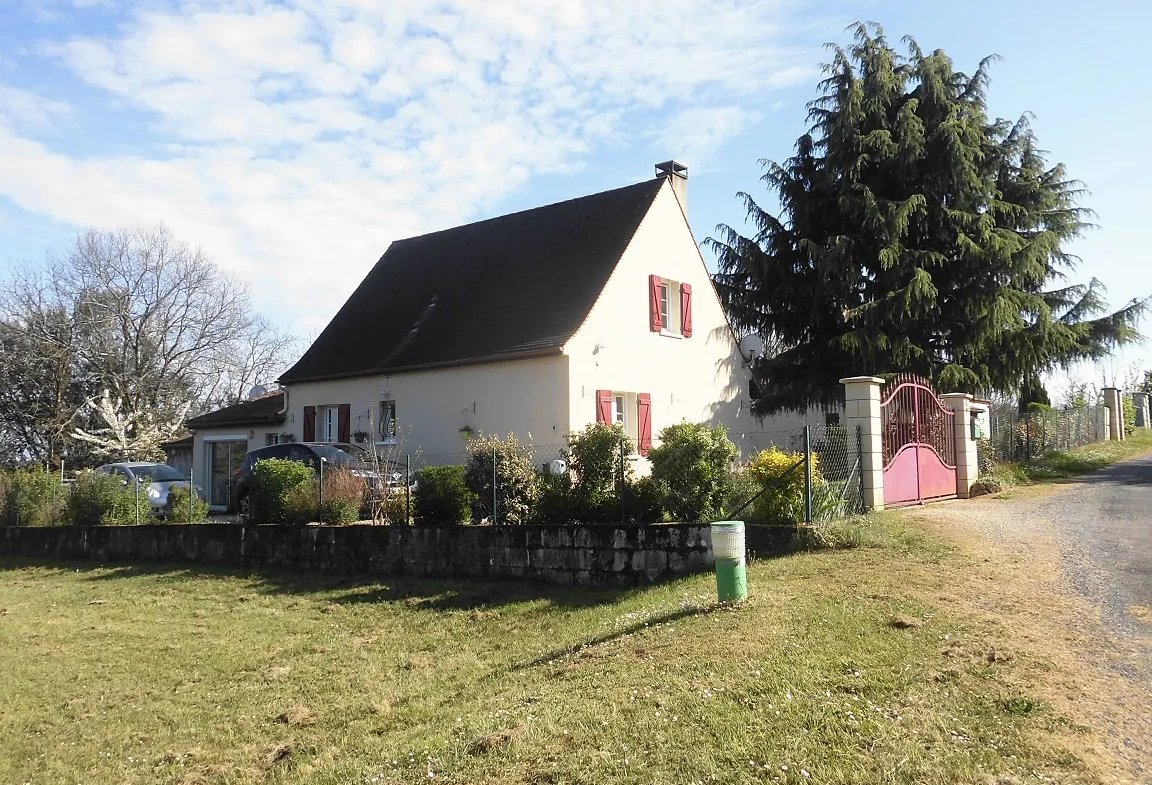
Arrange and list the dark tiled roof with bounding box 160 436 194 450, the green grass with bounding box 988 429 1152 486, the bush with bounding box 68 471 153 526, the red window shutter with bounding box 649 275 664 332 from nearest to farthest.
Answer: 1. the green grass with bounding box 988 429 1152 486
2. the bush with bounding box 68 471 153 526
3. the red window shutter with bounding box 649 275 664 332
4. the dark tiled roof with bounding box 160 436 194 450

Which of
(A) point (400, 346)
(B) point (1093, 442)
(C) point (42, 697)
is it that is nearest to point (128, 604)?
(C) point (42, 697)

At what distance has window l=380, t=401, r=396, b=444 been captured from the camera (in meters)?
19.8

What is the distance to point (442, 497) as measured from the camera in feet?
42.9

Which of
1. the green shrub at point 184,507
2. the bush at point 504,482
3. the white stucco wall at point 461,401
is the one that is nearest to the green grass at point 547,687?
the bush at point 504,482

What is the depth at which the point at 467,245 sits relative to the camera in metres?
23.6

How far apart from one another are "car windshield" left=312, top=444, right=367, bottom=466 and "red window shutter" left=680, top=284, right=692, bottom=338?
25.7 ft

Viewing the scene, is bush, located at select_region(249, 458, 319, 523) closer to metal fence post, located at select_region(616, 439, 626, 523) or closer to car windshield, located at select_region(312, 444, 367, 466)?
car windshield, located at select_region(312, 444, 367, 466)

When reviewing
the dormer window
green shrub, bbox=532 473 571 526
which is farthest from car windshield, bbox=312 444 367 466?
the dormer window

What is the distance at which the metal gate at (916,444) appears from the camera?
39.8 ft

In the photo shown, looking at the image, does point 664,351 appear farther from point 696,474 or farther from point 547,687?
point 547,687

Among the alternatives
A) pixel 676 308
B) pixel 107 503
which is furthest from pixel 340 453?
pixel 676 308

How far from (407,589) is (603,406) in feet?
22.1

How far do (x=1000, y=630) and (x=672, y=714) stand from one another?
8.91 ft

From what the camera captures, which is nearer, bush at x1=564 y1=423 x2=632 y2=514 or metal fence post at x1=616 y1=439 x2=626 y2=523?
metal fence post at x1=616 y1=439 x2=626 y2=523
